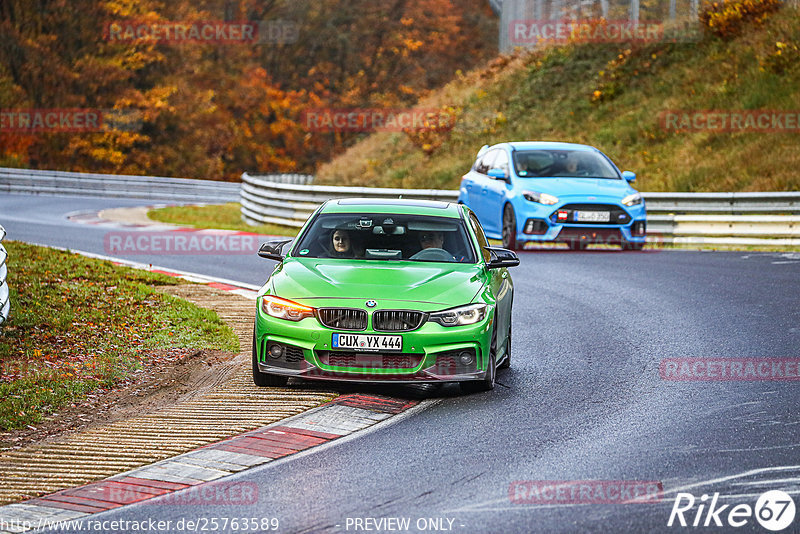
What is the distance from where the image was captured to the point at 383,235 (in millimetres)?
10703

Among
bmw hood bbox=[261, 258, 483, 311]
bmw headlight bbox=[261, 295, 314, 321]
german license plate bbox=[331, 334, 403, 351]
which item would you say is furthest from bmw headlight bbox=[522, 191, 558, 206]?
german license plate bbox=[331, 334, 403, 351]

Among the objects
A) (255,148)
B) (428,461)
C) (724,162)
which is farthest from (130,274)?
(255,148)

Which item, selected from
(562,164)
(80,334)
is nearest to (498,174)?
(562,164)

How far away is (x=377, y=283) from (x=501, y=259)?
150cm

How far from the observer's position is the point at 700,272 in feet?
56.8

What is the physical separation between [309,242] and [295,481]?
12.5ft

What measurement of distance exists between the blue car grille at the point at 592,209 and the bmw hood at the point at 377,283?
31.1 ft

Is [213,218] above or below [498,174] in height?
below

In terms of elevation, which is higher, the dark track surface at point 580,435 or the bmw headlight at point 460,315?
the bmw headlight at point 460,315

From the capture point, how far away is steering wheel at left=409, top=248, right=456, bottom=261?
1032 centimetres

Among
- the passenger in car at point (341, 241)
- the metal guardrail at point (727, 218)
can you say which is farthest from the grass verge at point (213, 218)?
the passenger in car at point (341, 241)

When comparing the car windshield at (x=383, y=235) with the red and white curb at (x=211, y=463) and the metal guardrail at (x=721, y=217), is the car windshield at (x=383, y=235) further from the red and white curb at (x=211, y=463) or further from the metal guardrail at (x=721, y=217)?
the metal guardrail at (x=721, y=217)

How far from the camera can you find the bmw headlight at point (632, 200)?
1969 centimetres

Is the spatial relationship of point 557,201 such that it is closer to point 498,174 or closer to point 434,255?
point 498,174
